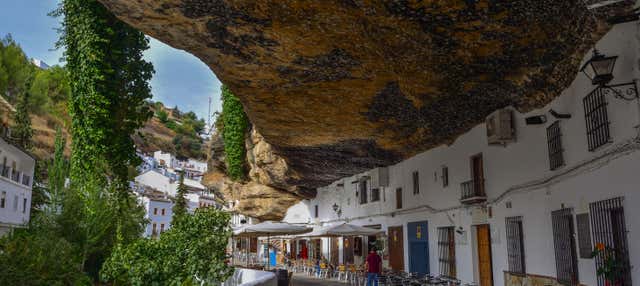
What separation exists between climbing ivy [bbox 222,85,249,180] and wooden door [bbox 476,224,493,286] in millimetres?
19267

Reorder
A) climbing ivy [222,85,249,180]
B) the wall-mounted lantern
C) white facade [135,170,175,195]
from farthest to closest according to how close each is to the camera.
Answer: white facade [135,170,175,195], climbing ivy [222,85,249,180], the wall-mounted lantern

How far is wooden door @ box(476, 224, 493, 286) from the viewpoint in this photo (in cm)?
1355

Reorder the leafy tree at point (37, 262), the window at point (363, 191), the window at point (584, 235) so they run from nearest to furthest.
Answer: the window at point (584, 235)
the leafy tree at point (37, 262)
the window at point (363, 191)

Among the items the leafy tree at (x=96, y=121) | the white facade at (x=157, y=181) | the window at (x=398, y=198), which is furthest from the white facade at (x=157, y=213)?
the window at (x=398, y=198)

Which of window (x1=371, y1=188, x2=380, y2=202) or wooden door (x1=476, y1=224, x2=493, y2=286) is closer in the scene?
wooden door (x1=476, y1=224, x2=493, y2=286)

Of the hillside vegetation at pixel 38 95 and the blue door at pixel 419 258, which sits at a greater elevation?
the hillside vegetation at pixel 38 95

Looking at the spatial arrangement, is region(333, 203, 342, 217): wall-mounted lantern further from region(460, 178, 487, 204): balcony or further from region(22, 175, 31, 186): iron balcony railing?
region(22, 175, 31, 186): iron balcony railing

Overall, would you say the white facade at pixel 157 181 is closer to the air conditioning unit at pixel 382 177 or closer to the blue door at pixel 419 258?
the air conditioning unit at pixel 382 177

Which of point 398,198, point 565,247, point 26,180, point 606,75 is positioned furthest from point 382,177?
point 26,180

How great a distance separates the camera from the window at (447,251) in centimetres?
1573

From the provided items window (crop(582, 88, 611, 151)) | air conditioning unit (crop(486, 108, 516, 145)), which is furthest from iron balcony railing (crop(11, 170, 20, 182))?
window (crop(582, 88, 611, 151))

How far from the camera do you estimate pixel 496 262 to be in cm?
1284

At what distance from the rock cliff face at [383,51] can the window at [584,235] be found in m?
2.46

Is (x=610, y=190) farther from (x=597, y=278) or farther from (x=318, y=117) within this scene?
(x=318, y=117)
